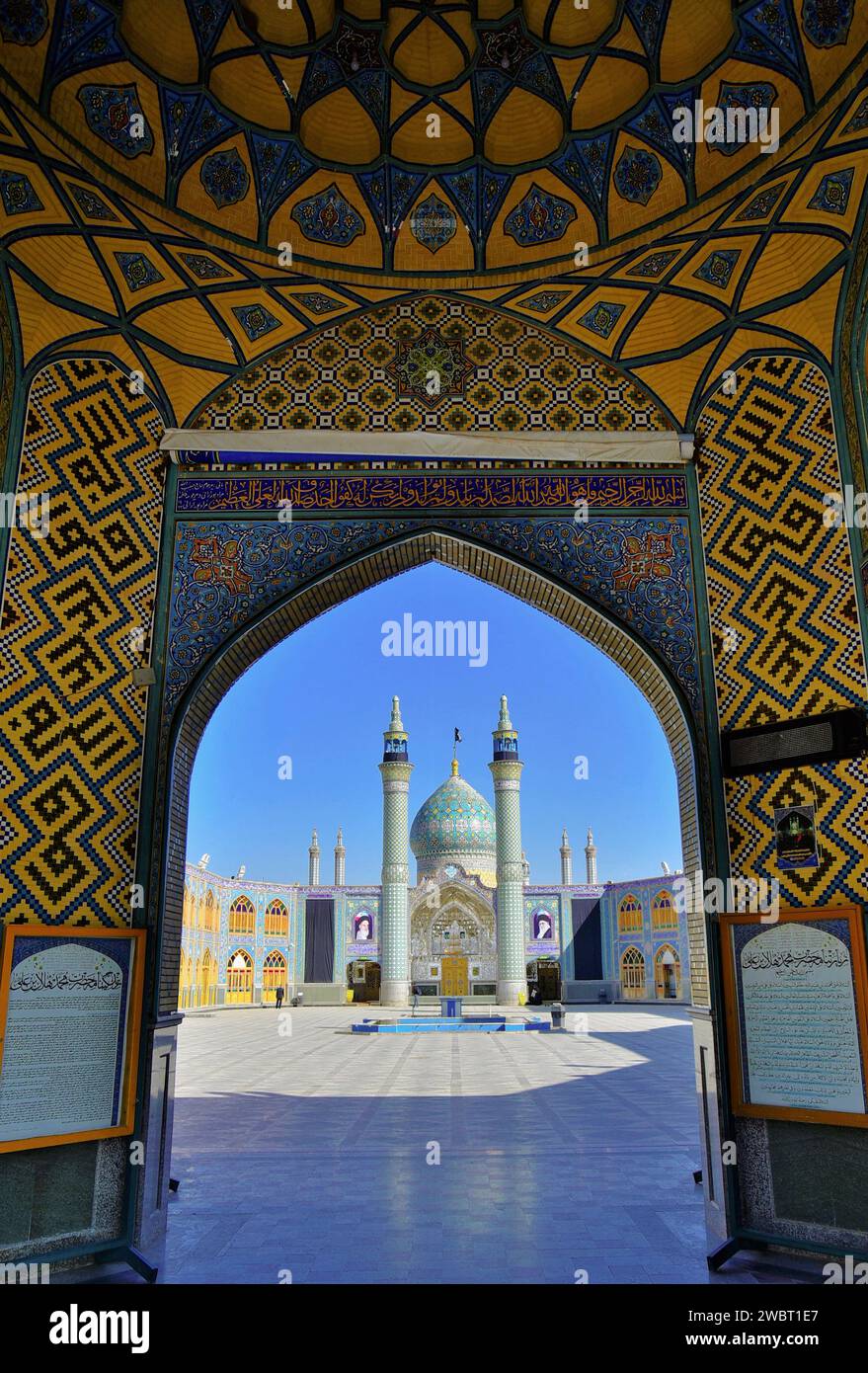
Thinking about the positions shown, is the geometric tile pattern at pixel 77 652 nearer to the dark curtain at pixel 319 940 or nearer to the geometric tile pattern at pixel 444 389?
the geometric tile pattern at pixel 444 389

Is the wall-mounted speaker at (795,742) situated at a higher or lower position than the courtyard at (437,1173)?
higher

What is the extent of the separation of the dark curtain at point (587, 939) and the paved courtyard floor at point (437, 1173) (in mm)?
18532

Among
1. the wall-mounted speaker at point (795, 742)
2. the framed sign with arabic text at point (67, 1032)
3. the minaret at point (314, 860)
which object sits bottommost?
the framed sign with arabic text at point (67, 1032)

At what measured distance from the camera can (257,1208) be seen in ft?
16.1

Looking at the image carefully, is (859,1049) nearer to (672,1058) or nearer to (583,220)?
(583,220)

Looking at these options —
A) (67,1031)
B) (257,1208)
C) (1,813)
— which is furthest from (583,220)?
(257,1208)

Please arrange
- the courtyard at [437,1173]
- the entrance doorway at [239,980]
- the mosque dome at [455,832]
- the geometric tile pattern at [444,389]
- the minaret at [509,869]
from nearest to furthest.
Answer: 1. the courtyard at [437,1173]
2. the geometric tile pattern at [444,389]
3. the minaret at [509,869]
4. the entrance doorway at [239,980]
5. the mosque dome at [455,832]

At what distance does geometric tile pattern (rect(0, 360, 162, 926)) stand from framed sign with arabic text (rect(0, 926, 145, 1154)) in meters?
0.14

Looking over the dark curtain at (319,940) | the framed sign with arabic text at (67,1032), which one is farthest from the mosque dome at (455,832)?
the framed sign with arabic text at (67,1032)

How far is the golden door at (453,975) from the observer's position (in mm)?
28844

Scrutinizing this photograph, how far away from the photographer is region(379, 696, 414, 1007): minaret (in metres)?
26.1

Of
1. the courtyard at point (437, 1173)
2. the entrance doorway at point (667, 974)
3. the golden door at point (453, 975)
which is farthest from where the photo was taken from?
the golden door at point (453, 975)

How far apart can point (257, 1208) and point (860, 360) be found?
5096 mm

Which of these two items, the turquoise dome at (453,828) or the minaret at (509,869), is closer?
the minaret at (509,869)
